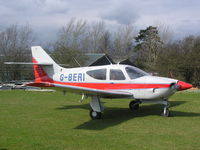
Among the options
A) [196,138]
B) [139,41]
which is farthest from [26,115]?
[139,41]

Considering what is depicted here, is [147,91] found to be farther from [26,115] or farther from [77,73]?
[26,115]

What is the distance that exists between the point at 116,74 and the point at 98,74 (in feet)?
2.85

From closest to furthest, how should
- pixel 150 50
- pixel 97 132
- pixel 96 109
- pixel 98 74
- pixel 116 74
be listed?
pixel 97 132
pixel 96 109
pixel 116 74
pixel 98 74
pixel 150 50

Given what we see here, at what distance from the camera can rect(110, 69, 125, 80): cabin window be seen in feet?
33.3

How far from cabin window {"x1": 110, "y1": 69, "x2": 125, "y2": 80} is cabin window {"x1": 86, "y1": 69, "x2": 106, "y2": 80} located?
1.20 ft

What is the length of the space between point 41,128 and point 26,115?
267 cm

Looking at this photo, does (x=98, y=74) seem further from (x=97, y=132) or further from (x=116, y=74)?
(x=97, y=132)

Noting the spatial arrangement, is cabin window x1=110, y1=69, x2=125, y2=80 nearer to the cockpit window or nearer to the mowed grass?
the cockpit window

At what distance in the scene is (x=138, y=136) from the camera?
6.83 meters

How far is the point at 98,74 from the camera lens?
35.3ft

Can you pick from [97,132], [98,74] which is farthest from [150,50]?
[97,132]

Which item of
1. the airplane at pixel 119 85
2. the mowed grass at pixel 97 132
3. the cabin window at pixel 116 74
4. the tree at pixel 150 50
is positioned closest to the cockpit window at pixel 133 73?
the airplane at pixel 119 85

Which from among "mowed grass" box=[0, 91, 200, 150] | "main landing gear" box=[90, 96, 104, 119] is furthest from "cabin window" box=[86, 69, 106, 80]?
"mowed grass" box=[0, 91, 200, 150]

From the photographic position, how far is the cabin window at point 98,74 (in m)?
10.6
